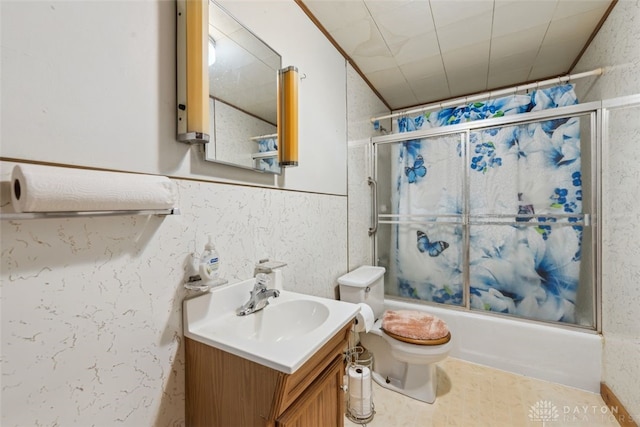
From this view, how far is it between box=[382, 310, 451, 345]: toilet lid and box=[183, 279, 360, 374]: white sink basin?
700 mm

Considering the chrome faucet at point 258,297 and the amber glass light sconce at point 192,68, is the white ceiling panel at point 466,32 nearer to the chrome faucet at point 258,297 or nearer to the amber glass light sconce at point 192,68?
the amber glass light sconce at point 192,68

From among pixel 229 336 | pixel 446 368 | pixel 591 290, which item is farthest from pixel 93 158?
pixel 591 290

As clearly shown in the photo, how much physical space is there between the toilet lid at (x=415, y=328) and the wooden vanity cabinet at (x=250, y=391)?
749 millimetres

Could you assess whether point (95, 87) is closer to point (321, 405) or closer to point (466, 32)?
point (321, 405)

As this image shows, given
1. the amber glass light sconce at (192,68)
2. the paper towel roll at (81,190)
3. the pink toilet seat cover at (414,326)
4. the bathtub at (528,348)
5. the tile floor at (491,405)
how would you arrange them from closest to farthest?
the paper towel roll at (81,190)
the amber glass light sconce at (192,68)
the tile floor at (491,405)
the pink toilet seat cover at (414,326)
the bathtub at (528,348)

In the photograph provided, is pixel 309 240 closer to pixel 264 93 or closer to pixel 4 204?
pixel 264 93

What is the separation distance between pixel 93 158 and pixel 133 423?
74cm

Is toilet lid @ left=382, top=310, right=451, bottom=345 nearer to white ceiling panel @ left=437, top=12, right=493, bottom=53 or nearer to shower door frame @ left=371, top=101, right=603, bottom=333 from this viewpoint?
shower door frame @ left=371, top=101, right=603, bottom=333

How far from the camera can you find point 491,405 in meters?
1.54

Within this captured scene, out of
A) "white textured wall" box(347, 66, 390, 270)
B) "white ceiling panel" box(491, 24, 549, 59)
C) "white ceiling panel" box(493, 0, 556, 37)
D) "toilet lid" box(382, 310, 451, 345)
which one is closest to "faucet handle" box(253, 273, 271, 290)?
"toilet lid" box(382, 310, 451, 345)

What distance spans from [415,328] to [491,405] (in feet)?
1.98

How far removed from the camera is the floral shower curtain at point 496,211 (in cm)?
181

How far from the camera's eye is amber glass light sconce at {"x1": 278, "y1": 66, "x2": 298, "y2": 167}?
127cm

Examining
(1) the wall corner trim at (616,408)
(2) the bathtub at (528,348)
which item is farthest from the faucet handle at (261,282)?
(1) the wall corner trim at (616,408)
